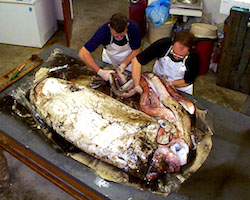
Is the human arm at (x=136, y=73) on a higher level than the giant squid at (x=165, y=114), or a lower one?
higher

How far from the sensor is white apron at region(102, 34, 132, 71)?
3.35m

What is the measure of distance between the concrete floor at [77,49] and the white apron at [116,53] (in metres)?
1.45

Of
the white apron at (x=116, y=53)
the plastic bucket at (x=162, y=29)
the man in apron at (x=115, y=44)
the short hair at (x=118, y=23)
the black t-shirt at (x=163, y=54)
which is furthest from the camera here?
the plastic bucket at (x=162, y=29)

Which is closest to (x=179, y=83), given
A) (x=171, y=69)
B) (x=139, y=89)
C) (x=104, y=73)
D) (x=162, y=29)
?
(x=171, y=69)

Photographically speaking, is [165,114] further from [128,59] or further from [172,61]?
[128,59]

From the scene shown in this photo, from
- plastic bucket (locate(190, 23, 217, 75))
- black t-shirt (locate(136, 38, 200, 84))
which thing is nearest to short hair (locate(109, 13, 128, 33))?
black t-shirt (locate(136, 38, 200, 84))

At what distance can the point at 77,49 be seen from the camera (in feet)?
17.5

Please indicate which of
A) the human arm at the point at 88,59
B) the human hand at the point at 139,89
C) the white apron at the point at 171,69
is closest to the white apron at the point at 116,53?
the human arm at the point at 88,59

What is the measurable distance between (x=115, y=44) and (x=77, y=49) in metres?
2.20

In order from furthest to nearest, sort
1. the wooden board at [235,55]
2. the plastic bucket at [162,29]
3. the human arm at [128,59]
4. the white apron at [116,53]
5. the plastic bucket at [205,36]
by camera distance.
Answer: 1. the plastic bucket at [162,29]
2. the plastic bucket at [205,36]
3. the wooden board at [235,55]
4. the white apron at [116,53]
5. the human arm at [128,59]

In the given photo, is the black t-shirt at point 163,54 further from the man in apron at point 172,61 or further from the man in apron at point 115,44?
the man in apron at point 115,44

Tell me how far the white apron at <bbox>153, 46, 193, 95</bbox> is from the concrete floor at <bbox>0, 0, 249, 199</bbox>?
1073 mm

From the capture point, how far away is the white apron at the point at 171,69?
2.89 meters

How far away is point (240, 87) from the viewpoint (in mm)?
4395
